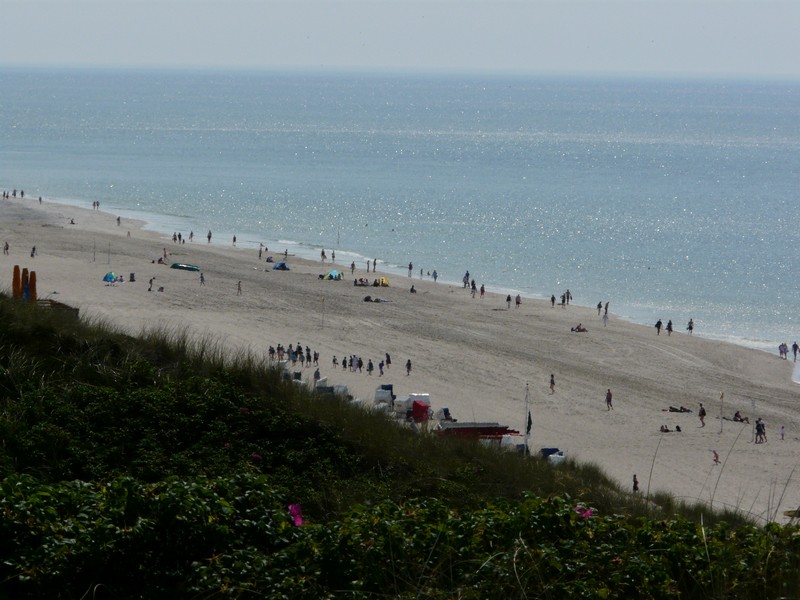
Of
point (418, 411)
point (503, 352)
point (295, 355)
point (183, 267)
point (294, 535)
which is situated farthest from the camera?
point (183, 267)

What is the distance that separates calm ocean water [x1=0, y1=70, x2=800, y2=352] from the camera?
52.4 m

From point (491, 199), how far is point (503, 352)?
2007 inches

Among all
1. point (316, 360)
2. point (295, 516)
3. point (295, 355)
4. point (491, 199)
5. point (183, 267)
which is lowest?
point (316, 360)

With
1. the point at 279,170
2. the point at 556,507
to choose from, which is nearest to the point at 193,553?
the point at 556,507

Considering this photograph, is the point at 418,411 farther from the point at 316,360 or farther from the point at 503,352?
the point at 503,352

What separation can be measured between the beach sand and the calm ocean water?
5.48 meters

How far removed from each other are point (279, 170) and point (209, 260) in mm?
53289

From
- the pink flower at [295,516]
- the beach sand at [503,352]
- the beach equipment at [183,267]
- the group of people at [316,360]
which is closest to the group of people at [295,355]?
the group of people at [316,360]

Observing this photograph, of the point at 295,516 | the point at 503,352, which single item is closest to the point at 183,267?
the point at 503,352

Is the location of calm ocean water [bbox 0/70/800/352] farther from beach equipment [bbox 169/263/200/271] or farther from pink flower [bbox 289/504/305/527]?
pink flower [bbox 289/504/305/527]

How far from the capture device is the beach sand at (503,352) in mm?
24875

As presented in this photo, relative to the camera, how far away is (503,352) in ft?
115

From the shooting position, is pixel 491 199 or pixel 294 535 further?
pixel 491 199

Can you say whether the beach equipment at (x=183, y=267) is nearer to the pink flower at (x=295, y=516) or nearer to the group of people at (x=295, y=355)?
the group of people at (x=295, y=355)
